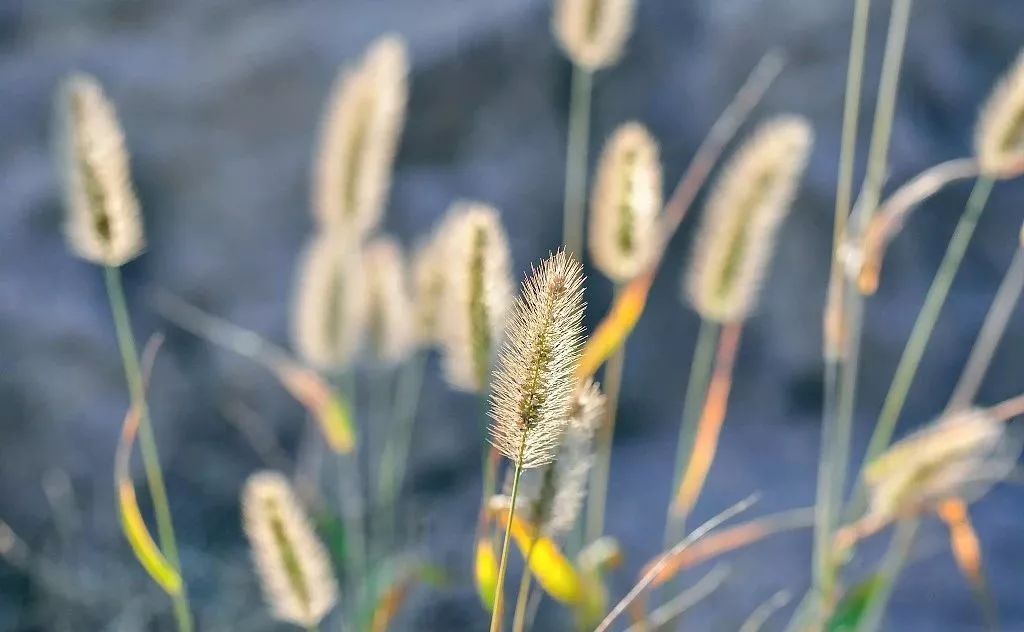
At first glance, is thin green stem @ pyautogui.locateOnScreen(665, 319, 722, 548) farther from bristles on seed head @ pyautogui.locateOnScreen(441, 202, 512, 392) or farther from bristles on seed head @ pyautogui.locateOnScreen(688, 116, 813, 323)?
bristles on seed head @ pyautogui.locateOnScreen(441, 202, 512, 392)

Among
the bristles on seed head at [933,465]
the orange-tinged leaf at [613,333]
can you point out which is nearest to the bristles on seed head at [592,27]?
the orange-tinged leaf at [613,333]

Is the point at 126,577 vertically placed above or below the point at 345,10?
below

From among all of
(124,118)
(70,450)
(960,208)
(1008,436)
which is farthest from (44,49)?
(1008,436)

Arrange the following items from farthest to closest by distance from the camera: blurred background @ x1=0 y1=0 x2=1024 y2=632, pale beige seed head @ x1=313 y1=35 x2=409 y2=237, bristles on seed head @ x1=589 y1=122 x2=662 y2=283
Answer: blurred background @ x1=0 y1=0 x2=1024 y2=632
pale beige seed head @ x1=313 y1=35 x2=409 y2=237
bristles on seed head @ x1=589 y1=122 x2=662 y2=283

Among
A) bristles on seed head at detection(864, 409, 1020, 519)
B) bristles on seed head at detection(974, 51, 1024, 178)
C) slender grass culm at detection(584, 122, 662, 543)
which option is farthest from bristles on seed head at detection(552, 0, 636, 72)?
bristles on seed head at detection(864, 409, 1020, 519)

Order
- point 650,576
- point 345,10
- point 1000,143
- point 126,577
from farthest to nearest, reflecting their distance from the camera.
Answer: point 345,10
point 126,577
point 1000,143
point 650,576

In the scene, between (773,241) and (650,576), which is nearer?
(650,576)

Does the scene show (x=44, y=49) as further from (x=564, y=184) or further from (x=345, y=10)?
(x=564, y=184)

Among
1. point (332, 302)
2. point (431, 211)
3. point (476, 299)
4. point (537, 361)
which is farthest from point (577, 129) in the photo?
point (537, 361)
